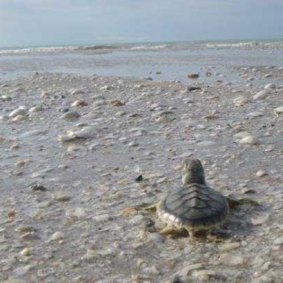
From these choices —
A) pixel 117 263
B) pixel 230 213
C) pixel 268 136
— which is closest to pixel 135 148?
pixel 268 136

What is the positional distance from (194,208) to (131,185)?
1848mm

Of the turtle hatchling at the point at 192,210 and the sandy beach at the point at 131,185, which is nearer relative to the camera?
the sandy beach at the point at 131,185

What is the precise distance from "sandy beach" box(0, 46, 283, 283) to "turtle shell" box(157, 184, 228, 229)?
0.49 feet

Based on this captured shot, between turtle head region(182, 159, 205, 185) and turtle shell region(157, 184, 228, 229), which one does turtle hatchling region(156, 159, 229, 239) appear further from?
turtle head region(182, 159, 205, 185)

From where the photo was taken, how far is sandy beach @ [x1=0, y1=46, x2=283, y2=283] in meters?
3.98

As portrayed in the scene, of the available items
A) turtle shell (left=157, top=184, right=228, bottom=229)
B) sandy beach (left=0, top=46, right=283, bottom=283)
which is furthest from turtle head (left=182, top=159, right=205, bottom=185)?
turtle shell (left=157, top=184, right=228, bottom=229)

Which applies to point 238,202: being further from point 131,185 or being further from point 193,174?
point 131,185

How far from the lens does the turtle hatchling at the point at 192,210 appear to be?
4230 mm

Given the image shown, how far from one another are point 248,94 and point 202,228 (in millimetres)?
9096

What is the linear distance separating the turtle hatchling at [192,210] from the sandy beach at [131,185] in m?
0.12

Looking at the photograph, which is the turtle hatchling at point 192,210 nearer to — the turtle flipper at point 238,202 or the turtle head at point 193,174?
the turtle flipper at point 238,202

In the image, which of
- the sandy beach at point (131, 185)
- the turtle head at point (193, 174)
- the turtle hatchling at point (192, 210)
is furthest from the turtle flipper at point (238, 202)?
the turtle head at point (193, 174)

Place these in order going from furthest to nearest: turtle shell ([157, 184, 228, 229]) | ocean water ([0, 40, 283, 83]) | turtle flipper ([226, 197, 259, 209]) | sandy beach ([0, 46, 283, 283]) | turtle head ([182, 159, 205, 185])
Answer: ocean water ([0, 40, 283, 83]) < turtle head ([182, 159, 205, 185]) < turtle flipper ([226, 197, 259, 209]) < turtle shell ([157, 184, 228, 229]) < sandy beach ([0, 46, 283, 283])

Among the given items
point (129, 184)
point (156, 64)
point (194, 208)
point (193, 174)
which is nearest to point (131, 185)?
point (129, 184)
